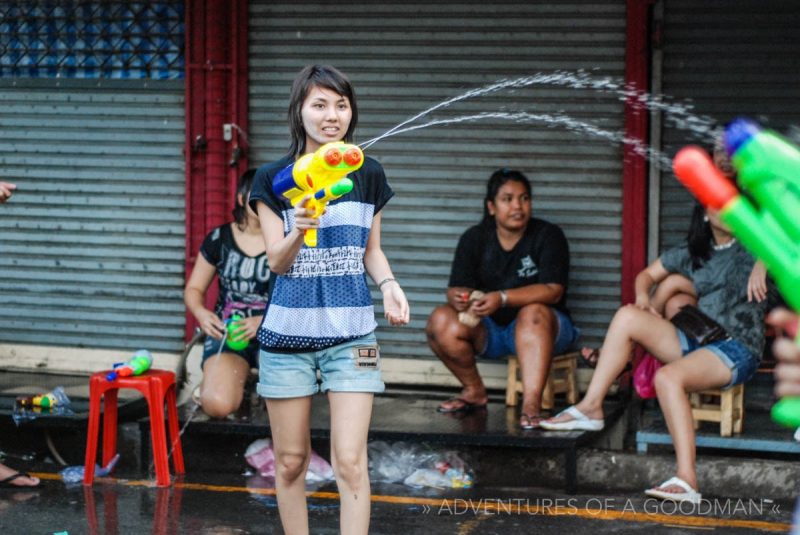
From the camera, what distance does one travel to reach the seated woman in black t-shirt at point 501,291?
7.32 meters

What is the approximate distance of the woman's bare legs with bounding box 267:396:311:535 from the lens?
4734 millimetres

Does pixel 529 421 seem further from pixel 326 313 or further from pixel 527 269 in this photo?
pixel 326 313

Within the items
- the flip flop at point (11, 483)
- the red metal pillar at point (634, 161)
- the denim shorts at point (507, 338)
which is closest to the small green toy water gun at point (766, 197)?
the denim shorts at point (507, 338)

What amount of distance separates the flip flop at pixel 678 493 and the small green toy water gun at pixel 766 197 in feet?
12.6

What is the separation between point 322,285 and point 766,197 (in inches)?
98.1

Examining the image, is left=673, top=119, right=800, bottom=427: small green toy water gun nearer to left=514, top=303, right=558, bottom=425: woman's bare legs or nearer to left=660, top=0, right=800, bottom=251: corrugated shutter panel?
left=514, top=303, right=558, bottom=425: woman's bare legs

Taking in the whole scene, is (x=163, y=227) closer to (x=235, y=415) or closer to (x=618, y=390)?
(x=235, y=415)

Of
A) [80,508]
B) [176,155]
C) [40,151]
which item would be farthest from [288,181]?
[40,151]

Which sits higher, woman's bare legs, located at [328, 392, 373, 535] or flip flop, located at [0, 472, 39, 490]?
woman's bare legs, located at [328, 392, 373, 535]

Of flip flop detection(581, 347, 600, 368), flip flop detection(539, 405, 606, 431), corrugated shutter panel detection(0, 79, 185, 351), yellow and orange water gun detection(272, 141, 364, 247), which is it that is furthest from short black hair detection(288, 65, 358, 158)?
corrugated shutter panel detection(0, 79, 185, 351)

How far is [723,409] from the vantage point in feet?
22.2

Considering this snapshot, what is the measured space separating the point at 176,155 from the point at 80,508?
117 inches

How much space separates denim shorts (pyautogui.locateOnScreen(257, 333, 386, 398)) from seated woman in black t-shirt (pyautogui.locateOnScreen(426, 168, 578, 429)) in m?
2.59

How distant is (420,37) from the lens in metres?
8.15
